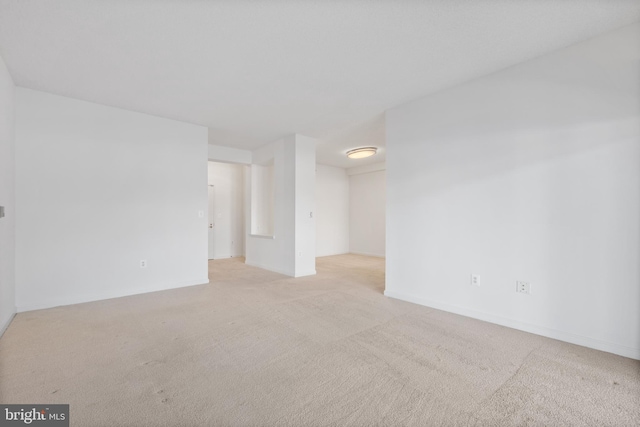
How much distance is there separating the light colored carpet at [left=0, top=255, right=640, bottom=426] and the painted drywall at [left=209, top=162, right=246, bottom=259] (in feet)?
13.0

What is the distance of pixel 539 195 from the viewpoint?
2447mm

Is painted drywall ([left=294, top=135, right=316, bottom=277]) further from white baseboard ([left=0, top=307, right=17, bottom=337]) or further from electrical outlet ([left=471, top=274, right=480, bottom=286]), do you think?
white baseboard ([left=0, top=307, right=17, bottom=337])

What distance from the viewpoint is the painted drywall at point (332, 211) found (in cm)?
777

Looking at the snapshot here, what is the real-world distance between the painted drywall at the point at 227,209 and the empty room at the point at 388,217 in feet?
9.08

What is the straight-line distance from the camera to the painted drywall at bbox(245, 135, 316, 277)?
4.86 meters

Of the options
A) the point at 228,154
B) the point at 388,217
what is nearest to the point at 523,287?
the point at 388,217

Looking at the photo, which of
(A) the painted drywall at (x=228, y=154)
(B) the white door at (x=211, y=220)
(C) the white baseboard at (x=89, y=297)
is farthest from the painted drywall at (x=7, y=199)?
(B) the white door at (x=211, y=220)

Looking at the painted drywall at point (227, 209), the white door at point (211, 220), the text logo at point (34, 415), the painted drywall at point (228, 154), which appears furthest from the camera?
the painted drywall at point (227, 209)

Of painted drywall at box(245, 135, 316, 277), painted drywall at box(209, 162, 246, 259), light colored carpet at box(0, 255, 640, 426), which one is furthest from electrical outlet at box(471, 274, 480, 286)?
painted drywall at box(209, 162, 246, 259)

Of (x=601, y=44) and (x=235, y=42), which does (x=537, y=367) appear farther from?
(x=235, y=42)

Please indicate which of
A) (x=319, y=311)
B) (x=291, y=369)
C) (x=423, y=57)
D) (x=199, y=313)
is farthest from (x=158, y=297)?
(x=423, y=57)

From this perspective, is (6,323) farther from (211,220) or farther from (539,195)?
(539,195)

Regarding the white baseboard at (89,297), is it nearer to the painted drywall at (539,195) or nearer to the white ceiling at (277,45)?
the white ceiling at (277,45)

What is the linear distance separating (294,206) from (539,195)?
137 inches
